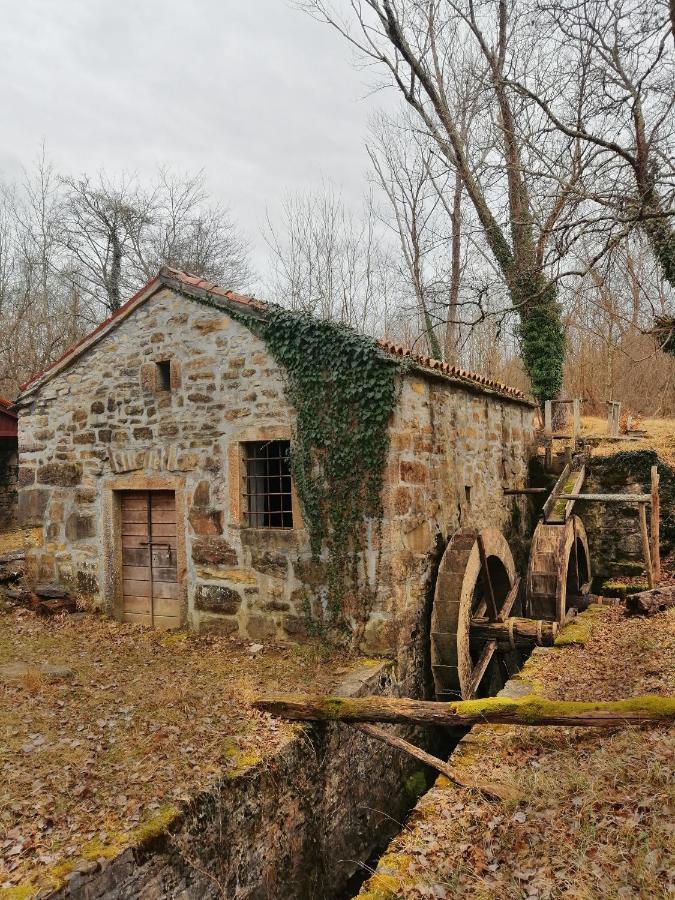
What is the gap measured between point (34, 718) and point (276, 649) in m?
2.45

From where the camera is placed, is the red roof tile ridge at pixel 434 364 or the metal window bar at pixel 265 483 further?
the metal window bar at pixel 265 483

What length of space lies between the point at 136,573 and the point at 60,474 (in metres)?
1.84

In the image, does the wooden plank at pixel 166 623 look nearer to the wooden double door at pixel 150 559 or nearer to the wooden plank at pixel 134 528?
the wooden double door at pixel 150 559

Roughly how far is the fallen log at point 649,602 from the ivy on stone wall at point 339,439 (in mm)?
3379

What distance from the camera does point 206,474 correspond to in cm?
729

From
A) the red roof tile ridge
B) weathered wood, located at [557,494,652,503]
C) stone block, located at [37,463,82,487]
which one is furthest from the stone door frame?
weathered wood, located at [557,494,652,503]

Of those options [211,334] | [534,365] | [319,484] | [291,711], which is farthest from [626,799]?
[534,365]

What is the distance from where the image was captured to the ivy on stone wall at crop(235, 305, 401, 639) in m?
6.22

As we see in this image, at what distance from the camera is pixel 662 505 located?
10.3m

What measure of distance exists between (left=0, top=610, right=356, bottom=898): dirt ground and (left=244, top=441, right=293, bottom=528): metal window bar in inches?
57.7

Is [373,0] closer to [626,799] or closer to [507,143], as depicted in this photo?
[507,143]

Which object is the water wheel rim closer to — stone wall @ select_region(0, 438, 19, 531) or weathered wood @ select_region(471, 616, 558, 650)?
weathered wood @ select_region(471, 616, 558, 650)

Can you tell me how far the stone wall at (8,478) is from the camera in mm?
13648

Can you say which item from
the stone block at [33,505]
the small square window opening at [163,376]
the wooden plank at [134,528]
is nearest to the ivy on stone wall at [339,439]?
the small square window opening at [163,376]
